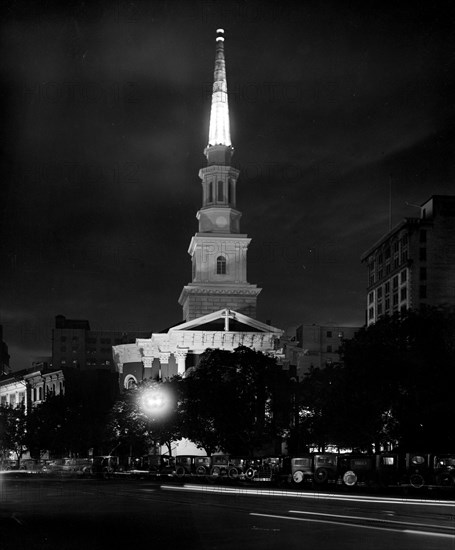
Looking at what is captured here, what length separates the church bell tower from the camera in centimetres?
12650

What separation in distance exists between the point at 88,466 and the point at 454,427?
117 feet

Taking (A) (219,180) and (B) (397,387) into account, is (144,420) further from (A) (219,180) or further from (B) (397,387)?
(A) (219,180)

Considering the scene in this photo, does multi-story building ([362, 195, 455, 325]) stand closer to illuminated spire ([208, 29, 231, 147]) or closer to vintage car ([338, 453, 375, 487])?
illuminated spire ([208, 29, 231, 147])

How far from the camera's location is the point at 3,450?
136 metres

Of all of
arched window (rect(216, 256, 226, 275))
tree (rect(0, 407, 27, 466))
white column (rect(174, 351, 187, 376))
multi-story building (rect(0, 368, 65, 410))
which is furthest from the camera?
multi-story building (rect(0, 368, 65, 410))

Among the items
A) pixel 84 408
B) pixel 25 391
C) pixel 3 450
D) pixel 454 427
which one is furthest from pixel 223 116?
pixel 454 427

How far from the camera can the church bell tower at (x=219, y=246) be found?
126 metres

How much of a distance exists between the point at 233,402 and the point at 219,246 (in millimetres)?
47692

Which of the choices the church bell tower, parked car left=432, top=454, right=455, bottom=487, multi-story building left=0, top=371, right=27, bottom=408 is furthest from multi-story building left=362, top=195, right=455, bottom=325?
parked car left=432, top=454, right=455, bottom=487

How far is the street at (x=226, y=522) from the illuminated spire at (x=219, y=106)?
92.3 m

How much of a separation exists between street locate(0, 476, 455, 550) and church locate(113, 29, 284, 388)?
7415cm

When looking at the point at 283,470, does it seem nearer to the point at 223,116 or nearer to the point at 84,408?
the point at 84,408

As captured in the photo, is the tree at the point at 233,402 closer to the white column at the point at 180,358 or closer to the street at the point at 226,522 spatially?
the white column at the point at 180,358

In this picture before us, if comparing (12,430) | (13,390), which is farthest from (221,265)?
(13,390)
